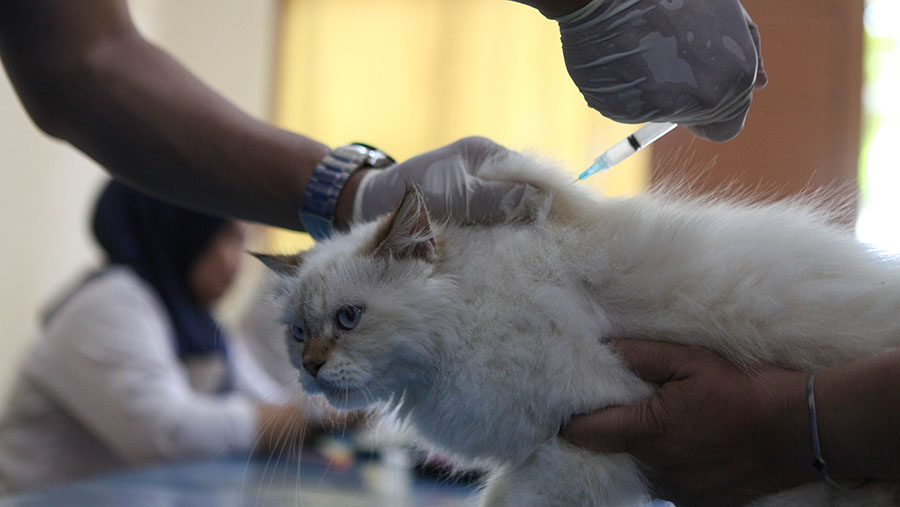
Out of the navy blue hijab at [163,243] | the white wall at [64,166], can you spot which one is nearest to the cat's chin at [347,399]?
the navy blue hijab at [163,243]

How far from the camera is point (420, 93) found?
365 cm

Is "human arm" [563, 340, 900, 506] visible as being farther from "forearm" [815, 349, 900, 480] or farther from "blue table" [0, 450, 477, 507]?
"blue table" [0, 450, 477, 507]

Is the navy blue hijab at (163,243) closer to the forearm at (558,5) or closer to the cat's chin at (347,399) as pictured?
the cat's chin at (347,399)

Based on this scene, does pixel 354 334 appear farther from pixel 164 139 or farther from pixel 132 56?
pixel 132 56

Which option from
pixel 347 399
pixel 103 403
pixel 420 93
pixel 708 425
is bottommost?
pixel 103 403

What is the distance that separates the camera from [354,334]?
727mm

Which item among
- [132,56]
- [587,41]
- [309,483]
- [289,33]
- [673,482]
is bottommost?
[309,483]

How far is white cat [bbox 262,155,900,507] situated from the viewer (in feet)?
2.21

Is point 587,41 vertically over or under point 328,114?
over

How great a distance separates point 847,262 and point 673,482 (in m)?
0.27

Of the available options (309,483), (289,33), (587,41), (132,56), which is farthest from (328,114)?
(587,41)

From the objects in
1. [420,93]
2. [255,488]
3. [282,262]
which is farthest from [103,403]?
[420,93]

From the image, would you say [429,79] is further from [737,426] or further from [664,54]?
[737,426]

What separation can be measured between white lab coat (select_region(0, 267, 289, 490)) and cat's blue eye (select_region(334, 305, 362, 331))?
1204 mm
